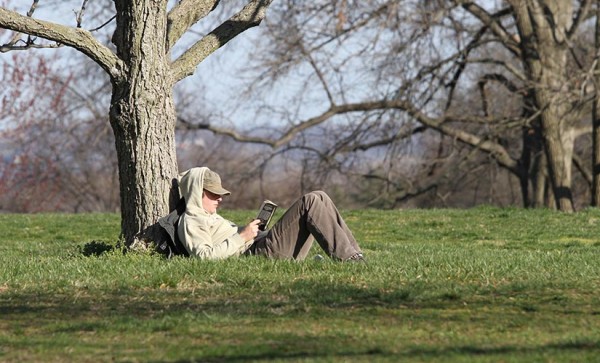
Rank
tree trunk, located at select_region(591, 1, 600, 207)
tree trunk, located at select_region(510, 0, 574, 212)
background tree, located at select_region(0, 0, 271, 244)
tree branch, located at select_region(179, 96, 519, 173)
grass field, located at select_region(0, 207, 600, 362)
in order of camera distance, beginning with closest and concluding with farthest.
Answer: grass field, located at select_region(0, 207, 600, 362) → background tree, located at select_region(0, 0, 271, 244) → tree trunk, located at select_region(591, 1, 600, 207) → tree trunk, located at select_region(510, 0, 574, 212) → tree branch, located at select_region(179, 96, 519, 173)

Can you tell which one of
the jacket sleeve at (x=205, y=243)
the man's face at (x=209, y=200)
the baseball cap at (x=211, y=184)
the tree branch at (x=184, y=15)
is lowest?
the jacket sleeve at (x=205, y=243)

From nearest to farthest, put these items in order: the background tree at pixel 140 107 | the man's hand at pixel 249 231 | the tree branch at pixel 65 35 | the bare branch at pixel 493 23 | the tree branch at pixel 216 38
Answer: the man's hand at pixel 249 231, the tree branch at pixel 65 35, the background tree at pixel 140 107, the tree branch at pixel 216 38, the bare branch at pixel 493 23

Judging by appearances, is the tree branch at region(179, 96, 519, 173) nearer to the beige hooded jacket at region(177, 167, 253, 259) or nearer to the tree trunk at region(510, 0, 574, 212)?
the tree trunk at region(510, 0, 574, 212)

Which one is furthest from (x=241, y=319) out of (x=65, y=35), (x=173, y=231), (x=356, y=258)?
(x=65, y=35)

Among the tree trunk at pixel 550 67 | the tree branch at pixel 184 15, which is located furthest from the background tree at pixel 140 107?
the tree trunk at pixel 550 67

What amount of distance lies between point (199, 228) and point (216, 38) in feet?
9.75

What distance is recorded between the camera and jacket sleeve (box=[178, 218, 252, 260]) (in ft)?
33.6

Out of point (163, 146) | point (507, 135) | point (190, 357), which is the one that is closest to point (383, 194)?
point (507, 135)

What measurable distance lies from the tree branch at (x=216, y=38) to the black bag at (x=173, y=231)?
1952mm

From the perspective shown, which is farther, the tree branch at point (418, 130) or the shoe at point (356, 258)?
the tree branch at point (418, 130)

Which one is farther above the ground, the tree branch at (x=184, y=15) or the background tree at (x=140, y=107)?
the tree branch at (x=184, y=15)

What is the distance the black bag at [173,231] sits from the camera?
10531mm

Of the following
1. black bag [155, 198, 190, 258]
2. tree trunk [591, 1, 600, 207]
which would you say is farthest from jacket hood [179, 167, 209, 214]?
tree trunk [591, 1, 600, 207]

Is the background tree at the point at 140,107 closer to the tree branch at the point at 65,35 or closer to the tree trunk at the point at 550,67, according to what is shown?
the tree branch at the point at 65,35
